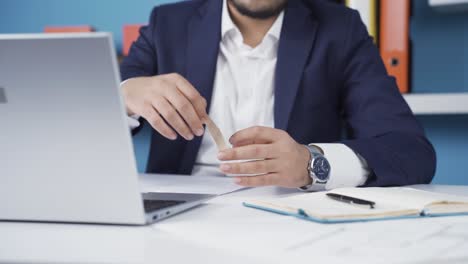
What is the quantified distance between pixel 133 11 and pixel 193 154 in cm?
104

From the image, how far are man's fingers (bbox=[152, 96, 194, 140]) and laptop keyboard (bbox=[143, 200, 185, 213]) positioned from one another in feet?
0.54

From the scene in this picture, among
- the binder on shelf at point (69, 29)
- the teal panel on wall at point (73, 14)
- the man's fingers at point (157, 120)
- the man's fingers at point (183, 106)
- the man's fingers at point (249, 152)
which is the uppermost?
the teal panel on wall at point (73, 14)

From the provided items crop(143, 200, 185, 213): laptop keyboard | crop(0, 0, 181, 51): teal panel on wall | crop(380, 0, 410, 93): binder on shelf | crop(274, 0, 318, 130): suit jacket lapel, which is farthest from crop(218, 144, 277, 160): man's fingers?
crop(0, 0, 181, 51): teal panel on wall

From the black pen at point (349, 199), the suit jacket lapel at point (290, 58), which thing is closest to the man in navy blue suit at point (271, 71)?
the suit jacket lapel at point (290, 58)

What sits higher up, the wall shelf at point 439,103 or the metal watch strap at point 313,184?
the metal watch strap at point 313,184

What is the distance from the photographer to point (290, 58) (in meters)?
1.37

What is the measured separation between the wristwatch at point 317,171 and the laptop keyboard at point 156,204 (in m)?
0.27

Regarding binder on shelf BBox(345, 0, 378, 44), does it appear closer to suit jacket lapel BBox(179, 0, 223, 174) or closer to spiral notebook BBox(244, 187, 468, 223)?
suit jacket lapel BBox(179, 0, 223, 174)

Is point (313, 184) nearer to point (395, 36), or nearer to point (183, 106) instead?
point (183, 106)

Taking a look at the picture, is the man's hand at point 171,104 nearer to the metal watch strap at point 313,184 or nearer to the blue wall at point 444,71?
the metal watch strap at point 313,184

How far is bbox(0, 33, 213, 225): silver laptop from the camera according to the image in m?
0.59

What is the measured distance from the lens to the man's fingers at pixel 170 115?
93cm

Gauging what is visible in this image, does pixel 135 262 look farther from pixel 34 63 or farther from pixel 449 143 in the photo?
pixel 449 143

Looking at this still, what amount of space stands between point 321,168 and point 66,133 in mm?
493
